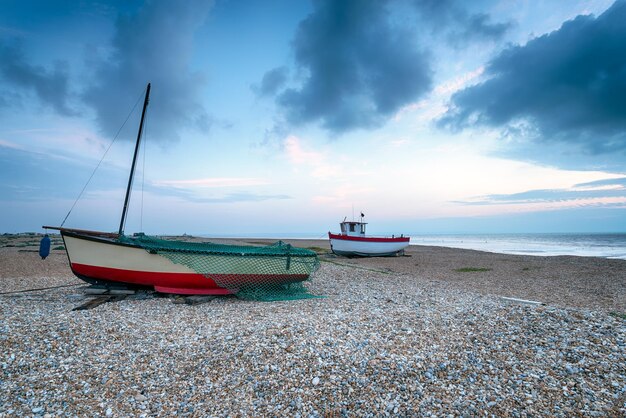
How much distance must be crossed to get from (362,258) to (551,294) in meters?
17.8

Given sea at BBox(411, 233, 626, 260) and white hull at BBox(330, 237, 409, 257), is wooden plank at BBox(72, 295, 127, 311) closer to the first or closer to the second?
white hull at BBox(330, 237, 409, 257)

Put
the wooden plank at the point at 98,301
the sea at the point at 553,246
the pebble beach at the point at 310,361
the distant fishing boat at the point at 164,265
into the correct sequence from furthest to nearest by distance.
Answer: the sea at the point at 553,246 → the distant fishing boat at the point at 164,265 → the wooden plank at the point at 98,301 → the pebble beach at the point at 310,361

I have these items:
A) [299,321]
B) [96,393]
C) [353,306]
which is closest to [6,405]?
[96,393]

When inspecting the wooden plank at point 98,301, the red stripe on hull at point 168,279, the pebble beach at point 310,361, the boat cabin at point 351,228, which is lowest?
the pebble beach at point 310,361

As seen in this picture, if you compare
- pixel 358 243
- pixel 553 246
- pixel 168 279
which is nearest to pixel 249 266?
pixel 168 279

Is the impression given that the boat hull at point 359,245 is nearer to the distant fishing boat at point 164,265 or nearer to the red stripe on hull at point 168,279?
the distant fishing boat at point 164,265

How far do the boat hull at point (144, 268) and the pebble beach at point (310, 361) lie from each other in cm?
129

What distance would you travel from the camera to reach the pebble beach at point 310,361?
4859 millimetres

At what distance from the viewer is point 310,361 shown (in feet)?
19.2

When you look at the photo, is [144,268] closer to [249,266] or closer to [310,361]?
[249,266]

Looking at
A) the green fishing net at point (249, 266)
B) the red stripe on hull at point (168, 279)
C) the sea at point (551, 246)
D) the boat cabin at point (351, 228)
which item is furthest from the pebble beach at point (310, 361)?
the sea at point (551, 246)

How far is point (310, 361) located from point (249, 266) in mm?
5800

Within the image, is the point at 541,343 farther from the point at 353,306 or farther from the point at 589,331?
the point at 353,306

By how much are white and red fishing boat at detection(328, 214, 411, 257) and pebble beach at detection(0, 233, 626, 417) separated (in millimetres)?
20656
